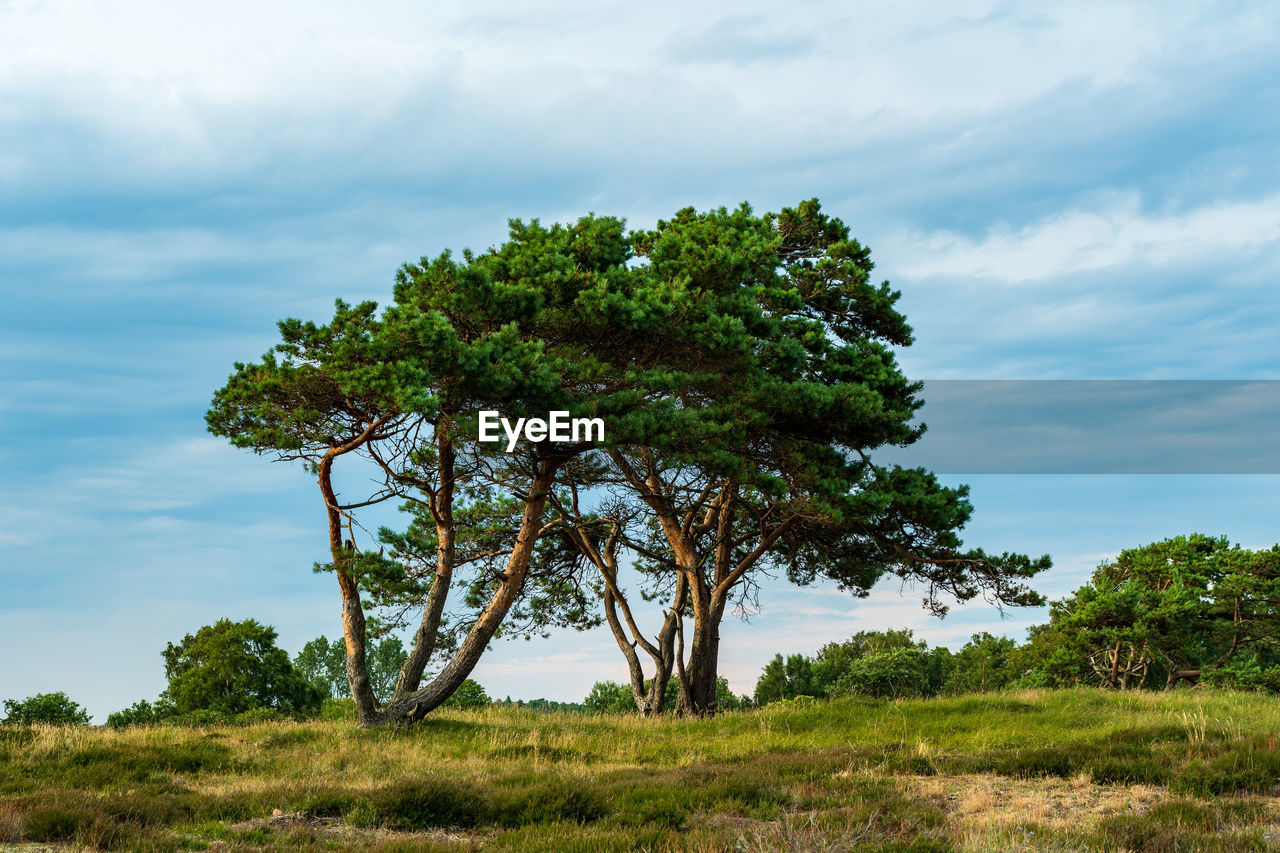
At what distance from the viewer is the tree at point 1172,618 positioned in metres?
34.1

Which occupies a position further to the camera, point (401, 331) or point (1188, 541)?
point (1188, 541)

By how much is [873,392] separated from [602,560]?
8.98 metres

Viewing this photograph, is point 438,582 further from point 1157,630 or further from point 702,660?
point 1157,630

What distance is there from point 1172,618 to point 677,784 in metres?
28.7

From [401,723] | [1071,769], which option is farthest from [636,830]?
[401,723]

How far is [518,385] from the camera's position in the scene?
16.4m

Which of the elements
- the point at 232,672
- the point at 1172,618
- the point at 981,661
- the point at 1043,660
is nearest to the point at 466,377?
the point at 232,672

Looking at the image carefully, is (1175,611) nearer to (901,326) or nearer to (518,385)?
(901,326)

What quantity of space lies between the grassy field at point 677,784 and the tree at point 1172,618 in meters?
15.3

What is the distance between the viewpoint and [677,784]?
1142 cm

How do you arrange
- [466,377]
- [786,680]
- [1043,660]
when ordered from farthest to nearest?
[786,680], [1043,660], [466,377]

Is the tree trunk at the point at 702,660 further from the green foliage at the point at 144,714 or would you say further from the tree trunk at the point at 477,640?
the green foliage at the point at 144,714

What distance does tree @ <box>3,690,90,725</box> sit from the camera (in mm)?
24328

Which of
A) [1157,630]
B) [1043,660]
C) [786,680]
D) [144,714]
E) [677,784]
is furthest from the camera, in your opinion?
[786,680]
